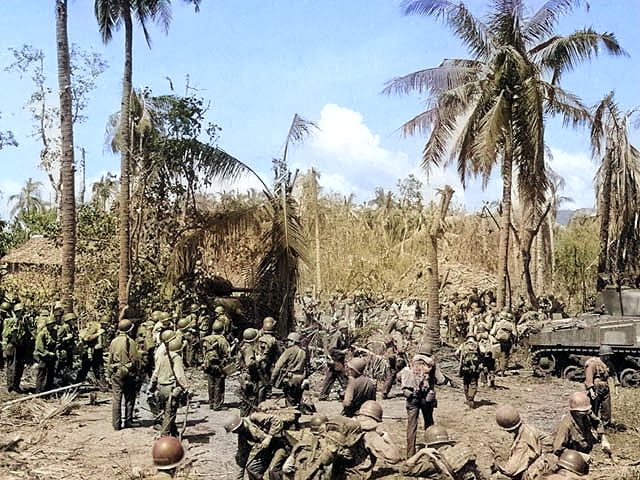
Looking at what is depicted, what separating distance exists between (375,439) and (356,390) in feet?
4.12

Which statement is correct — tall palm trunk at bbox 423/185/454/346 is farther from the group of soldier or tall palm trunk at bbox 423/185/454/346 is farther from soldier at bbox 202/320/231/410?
soldier at bbox 202/320/231/410

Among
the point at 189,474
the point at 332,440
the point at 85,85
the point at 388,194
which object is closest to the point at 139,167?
the point at 85,85

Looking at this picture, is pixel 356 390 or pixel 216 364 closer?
pixel 356 390

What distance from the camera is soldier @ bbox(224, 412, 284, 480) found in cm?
777

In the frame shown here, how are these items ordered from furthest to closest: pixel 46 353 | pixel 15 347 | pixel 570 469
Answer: pixel 15 347 < pixel 46 353 < pixel 570 469

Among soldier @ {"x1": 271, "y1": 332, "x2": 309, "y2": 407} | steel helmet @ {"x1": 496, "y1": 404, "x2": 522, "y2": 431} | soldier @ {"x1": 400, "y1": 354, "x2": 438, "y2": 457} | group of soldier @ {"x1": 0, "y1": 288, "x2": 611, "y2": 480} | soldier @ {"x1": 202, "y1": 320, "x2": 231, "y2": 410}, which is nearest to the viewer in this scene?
steel helmet @ {"x1": 496, "y1": 404, "x2": 522, "y2": 431}

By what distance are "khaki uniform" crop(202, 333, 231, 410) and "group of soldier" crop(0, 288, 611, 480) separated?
0.02 m

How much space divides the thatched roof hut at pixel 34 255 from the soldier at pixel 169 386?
17995mm

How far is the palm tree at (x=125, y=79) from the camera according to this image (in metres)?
18.5

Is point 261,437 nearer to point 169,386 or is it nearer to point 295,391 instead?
point 169,386

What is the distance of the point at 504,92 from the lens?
19.8 meters

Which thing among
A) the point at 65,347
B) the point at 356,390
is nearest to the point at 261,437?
the point at 356,390

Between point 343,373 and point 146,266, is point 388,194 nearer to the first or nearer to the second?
point 146,266

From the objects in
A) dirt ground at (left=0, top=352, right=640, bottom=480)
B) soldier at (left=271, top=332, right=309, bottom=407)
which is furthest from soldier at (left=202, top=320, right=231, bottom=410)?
soldier at (left=271, top=332, right=309, bottom=407)
